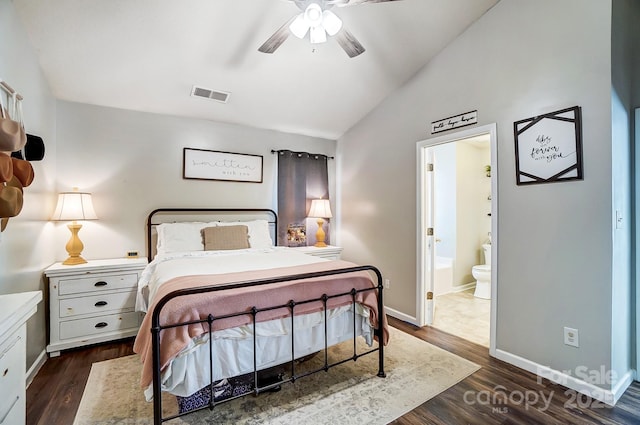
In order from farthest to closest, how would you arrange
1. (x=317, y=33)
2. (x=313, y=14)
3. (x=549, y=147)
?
(x=549, y=147)
(x=317, y=33)
(x=313, y=14)

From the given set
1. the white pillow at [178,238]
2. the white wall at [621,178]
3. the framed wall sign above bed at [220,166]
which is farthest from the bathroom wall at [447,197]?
the white pillow at [178,238]

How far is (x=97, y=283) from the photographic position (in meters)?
2.88

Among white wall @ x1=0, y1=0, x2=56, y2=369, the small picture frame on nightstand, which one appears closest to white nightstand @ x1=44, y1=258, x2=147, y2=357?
white wall @ x1=0, y1=0, x2=56, y2=369

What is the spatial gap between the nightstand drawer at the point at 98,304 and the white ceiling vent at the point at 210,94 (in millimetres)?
2199

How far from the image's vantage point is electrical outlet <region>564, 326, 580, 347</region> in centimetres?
218

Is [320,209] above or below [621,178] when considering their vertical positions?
below

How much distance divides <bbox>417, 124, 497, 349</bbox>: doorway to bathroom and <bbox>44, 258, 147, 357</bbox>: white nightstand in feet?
10.0

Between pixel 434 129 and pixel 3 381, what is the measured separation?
3542mm

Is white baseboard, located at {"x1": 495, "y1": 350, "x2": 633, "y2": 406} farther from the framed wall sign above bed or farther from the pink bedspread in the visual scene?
the framed wall sign above bed

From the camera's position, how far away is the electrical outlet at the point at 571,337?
2.18 metres

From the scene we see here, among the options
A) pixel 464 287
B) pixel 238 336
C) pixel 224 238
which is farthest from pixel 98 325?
pixel 464 287

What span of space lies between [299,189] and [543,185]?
116 inches

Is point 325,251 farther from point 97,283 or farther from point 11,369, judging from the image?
point 11,369

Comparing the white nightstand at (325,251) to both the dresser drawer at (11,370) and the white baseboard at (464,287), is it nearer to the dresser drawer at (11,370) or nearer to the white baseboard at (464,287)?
the white baseboard at (464,287)
